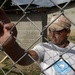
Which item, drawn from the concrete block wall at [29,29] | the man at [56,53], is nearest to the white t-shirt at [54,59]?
the man at [56,53]

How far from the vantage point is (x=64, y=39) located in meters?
2.54

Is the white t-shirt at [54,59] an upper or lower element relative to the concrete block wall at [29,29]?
upper

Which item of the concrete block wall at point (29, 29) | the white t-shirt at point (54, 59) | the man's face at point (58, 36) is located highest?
the man's face at point (58, 36)

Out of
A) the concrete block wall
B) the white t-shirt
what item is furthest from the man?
the concrete block wall

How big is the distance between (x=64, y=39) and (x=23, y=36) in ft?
29.1

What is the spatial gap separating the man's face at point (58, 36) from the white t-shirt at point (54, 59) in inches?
2.0

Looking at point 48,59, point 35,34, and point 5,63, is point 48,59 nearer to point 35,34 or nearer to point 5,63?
point 5,63

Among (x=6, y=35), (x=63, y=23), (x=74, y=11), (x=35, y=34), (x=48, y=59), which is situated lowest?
(x=74, y=11)

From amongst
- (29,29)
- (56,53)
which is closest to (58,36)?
(56,53)

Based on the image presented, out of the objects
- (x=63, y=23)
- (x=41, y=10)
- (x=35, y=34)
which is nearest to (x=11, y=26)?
(x=63, y=23)

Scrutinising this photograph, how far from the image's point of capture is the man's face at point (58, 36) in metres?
2.44

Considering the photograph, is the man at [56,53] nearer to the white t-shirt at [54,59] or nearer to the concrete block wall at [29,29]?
the white t-shirt at [54,59]

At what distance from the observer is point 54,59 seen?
247cm

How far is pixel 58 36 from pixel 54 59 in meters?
0.20
